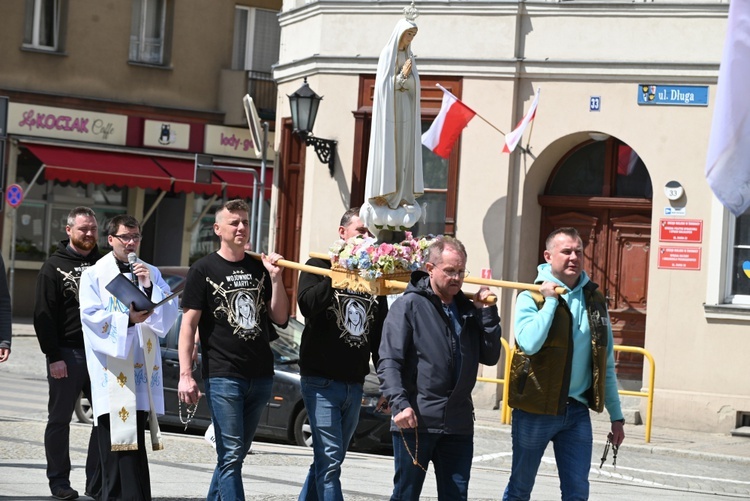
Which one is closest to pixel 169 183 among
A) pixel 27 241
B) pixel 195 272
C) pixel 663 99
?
pixel 27 241

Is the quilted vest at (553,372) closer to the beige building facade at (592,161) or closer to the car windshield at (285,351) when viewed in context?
the car windshield at (285,351)

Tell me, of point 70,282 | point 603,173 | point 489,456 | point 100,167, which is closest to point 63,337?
point 70,282

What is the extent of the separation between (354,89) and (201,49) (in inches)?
530

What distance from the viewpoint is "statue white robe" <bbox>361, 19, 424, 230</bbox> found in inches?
607

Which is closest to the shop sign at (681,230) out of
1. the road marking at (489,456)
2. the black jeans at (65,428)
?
the road marking at (489,456)

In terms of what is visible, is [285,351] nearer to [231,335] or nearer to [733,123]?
[231,335]

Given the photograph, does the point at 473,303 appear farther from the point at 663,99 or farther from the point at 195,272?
the point at 663,99

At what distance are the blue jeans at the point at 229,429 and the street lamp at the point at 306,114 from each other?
11.5 meters

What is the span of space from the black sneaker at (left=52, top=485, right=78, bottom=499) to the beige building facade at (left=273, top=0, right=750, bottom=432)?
9.77 m

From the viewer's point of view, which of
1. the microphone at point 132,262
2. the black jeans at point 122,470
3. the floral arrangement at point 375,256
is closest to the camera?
the floral arrangement at point 375,256

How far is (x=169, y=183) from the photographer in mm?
30969

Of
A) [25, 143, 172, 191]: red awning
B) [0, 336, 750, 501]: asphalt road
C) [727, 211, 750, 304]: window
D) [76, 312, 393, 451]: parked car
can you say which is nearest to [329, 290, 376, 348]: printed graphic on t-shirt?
[0, 336, 750, 501]: asphalt road

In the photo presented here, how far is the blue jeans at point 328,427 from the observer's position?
25.8 ft

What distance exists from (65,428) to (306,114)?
10444 mm
